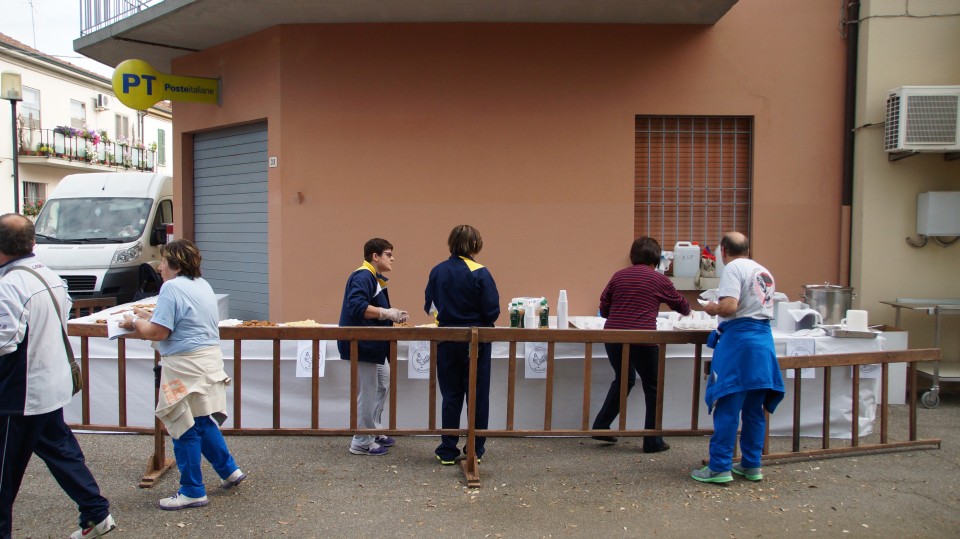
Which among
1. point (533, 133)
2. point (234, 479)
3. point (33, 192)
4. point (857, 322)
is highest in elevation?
point (33, 192)

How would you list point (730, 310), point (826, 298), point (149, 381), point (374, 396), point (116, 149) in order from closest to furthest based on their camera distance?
point (730, 310)
point (374, 396)
point (149, 381)
point (826, 298)
point (116, 149)

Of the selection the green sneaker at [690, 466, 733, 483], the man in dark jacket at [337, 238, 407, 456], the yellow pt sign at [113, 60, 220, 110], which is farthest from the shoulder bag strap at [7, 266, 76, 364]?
the yellow pt sign at [113, 60, 220, 110]

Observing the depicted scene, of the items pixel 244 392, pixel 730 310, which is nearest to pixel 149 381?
pixel 244 392

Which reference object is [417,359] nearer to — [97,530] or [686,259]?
[97,530]

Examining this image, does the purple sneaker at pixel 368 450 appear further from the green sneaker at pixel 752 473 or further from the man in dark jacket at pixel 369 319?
the green sneaker at pixel 752 473

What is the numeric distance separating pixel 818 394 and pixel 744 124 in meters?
3.74

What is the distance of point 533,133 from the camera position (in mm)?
8680

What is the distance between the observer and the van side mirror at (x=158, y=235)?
12.2 metres

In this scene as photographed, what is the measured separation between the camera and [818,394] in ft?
21.9

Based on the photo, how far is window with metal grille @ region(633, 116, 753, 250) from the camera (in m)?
A: 8.95

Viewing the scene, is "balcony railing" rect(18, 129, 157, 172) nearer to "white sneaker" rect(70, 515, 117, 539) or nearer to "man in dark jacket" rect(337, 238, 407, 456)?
"man in dark jacket" rect(337, 238, 407, 456)

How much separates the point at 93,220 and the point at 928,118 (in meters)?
12.3

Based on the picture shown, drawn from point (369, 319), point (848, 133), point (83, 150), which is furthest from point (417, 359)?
point (83, 150)

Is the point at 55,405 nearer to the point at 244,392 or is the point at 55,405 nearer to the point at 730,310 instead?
the point at 244,392
